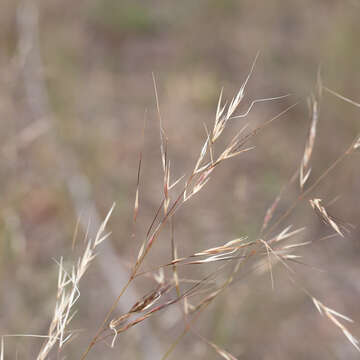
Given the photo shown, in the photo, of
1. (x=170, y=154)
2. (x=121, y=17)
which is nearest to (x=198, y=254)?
(x=170, y=154)

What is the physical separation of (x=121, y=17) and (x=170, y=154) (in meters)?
1.49

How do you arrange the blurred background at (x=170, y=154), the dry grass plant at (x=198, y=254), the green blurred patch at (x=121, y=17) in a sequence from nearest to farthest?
the dry grass plant at (x=198, y=254) < the blurred background at (x=170, y=154) < the green blurred patch at (x=121, y=17)

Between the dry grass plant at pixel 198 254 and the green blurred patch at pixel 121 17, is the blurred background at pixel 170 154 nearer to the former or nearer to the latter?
the green blurred patch at pixel 121 17

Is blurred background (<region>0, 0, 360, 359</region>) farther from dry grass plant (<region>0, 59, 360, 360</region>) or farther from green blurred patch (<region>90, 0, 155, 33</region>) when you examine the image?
dry grass plant (<region>0, 59, 360, 360</region>)

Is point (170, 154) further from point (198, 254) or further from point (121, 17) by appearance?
point (198, 254)

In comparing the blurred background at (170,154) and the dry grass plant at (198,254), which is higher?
the dry grass plant at (198,254)

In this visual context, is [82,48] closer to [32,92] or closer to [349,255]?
[32,92]

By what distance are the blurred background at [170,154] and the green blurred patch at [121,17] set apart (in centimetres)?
1

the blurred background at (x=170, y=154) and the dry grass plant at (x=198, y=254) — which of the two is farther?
the blurred background at (x=170, y=154)

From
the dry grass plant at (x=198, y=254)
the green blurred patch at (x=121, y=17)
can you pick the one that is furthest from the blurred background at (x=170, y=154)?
the dry grass plant at (x=198, y=254)

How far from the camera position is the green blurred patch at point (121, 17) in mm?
4102

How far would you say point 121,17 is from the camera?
410cm

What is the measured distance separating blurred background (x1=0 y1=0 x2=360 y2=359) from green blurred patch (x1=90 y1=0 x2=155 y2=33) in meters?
0.01

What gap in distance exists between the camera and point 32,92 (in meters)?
2.76
